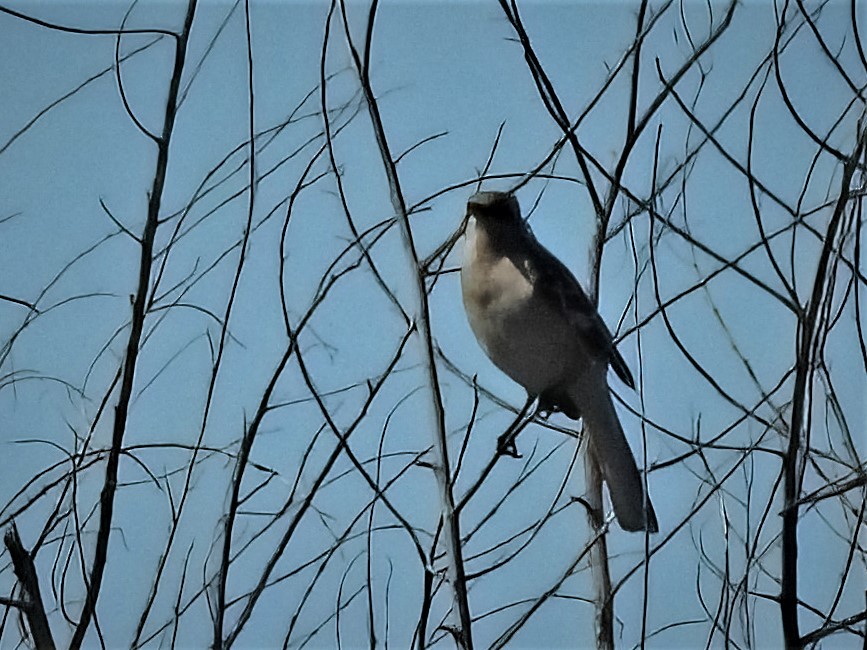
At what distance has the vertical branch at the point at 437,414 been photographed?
823mm

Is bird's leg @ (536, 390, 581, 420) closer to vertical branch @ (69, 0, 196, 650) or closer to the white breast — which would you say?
the white breast

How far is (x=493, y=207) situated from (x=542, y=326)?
12 cm

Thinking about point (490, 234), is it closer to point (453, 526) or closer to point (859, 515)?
→ point (453, 526)

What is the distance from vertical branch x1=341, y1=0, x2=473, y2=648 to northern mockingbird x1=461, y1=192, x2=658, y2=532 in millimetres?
172

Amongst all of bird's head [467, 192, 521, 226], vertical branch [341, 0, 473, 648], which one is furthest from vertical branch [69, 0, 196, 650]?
bird's head [467, 192, 521, 226]

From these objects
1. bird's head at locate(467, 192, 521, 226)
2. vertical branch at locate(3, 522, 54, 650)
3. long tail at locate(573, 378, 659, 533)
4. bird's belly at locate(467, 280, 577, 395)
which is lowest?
vertical branch at locate(3, 522, 54, 650)

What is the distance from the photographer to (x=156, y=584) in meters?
0.85

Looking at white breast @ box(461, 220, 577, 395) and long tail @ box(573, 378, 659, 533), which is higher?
white breast @ box(461, 220, 577, 395)

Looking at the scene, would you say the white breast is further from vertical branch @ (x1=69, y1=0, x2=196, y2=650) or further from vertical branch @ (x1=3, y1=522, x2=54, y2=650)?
vertical branch @ (x1=3, y1=522, x2=54, y2=650)

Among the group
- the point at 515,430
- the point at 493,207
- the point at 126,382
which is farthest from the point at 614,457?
the point at 126,382

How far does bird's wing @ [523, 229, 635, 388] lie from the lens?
39.3 inches

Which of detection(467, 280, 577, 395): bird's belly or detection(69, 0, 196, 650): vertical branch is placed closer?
detection(69, 0, 196, 650): vertical branch

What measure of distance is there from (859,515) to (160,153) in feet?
2.13

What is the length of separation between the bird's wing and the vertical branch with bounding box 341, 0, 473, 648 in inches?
7.4
